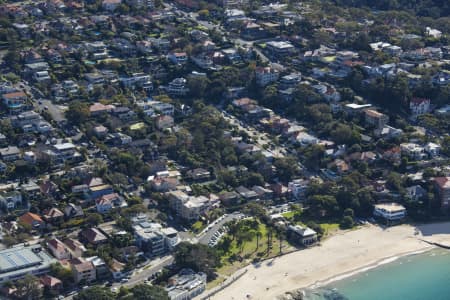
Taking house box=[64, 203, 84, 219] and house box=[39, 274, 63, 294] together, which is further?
house box=[64, 203, 84, 219]

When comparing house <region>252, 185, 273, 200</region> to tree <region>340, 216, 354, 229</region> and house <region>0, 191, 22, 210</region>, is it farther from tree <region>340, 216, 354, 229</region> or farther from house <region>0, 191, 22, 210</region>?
house <region>0, 191, 22, 210</region>

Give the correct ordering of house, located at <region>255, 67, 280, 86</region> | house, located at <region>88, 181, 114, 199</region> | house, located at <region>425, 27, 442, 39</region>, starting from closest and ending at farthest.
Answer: house, located at <region>88, 181, 114, 199</region> → house, located at <region>255, 67, 280, 86</region> → house, located at <region>425, 27, 442, 39</region>

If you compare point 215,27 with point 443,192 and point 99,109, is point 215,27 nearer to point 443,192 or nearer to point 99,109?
point 99,109

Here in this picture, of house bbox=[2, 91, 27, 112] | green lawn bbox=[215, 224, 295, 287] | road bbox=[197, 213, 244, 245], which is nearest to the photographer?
green lawn bbox=[215, 224, 295, 287]

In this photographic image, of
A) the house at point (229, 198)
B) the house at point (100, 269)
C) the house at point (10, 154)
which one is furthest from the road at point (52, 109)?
the house at point (100, 269)

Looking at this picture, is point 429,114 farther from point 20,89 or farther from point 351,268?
point 20,89

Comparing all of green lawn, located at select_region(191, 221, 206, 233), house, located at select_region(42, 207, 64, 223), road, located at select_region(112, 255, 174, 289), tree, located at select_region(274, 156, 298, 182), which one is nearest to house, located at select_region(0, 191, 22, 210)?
house, located at select_region(42, 207, 64, 223)

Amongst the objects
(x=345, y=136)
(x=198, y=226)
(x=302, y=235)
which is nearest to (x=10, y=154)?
(x=198, y=226)
